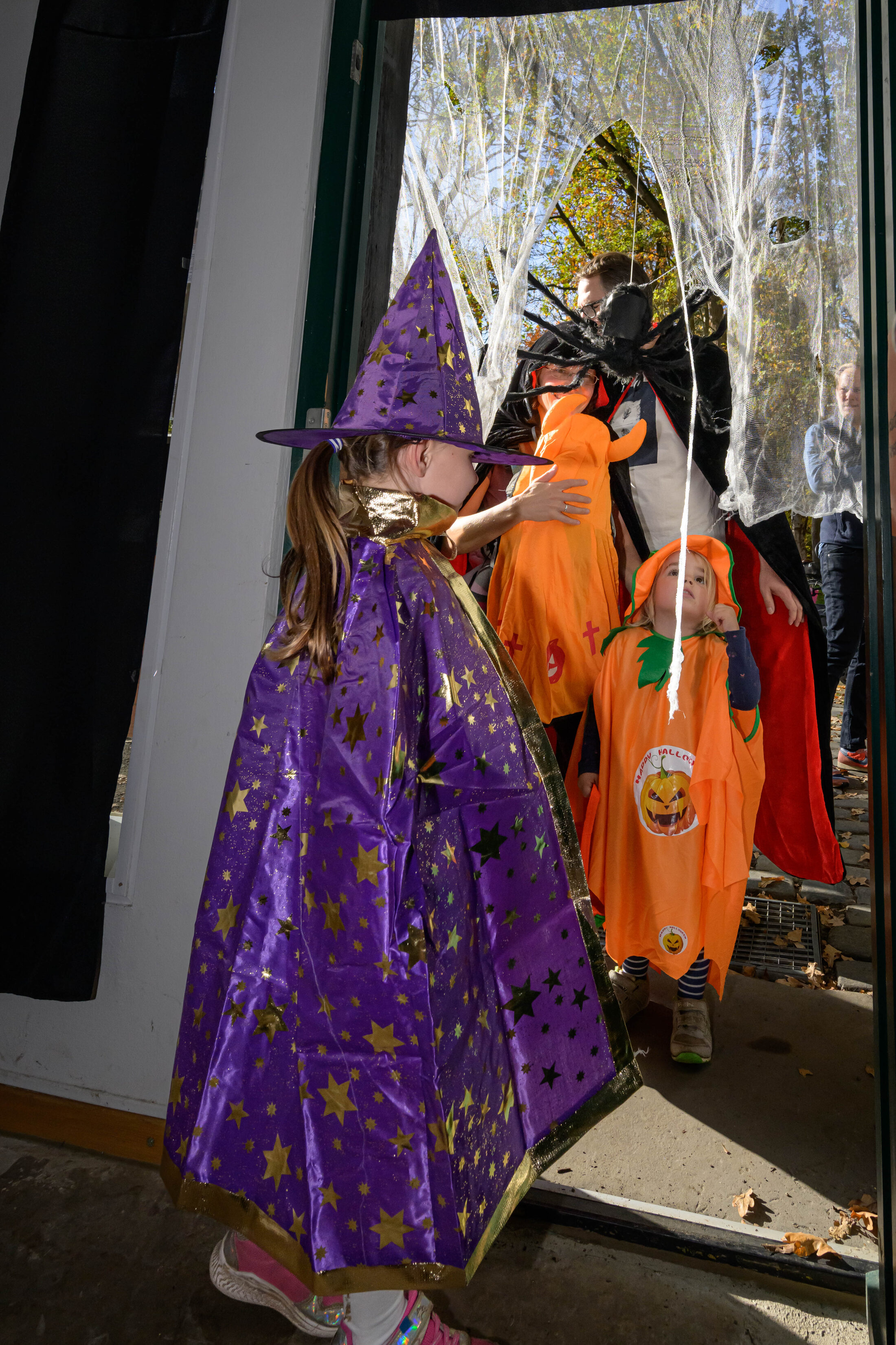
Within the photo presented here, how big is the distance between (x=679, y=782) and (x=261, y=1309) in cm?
156

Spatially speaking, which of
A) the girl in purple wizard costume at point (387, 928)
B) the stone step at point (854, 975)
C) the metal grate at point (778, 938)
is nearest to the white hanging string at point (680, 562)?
the girl in purple wizard costume at point (387, 928)

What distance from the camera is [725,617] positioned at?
249 centimetres

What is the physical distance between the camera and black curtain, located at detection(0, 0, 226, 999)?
6.10ft

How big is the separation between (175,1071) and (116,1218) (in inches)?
21.0

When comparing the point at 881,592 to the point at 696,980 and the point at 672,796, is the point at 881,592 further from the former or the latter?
the point at 696,980

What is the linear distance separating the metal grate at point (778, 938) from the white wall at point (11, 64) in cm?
324

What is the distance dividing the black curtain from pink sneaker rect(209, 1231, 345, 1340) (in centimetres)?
63

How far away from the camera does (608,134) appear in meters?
3.86

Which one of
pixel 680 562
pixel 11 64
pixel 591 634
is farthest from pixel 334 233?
pixel 591 634

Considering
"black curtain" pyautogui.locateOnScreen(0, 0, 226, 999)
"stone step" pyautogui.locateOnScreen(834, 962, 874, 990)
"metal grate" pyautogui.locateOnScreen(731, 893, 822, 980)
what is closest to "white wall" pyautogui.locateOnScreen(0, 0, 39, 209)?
"black curtain" pyautogui.locateOnScreen(0, 0, 226, 999)

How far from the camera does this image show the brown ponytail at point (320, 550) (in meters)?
1.32

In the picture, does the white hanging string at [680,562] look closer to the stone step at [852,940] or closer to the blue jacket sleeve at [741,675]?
the blue jacket sleeve at [741,675]

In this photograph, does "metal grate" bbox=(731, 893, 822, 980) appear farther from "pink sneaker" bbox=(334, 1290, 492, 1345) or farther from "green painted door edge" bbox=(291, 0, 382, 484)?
"green painted door edge" bbox=(291, 0, 382, 484)

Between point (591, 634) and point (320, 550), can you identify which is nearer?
point (320, 550)
